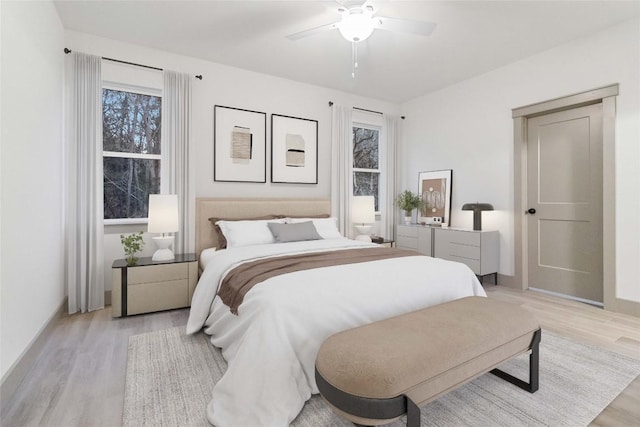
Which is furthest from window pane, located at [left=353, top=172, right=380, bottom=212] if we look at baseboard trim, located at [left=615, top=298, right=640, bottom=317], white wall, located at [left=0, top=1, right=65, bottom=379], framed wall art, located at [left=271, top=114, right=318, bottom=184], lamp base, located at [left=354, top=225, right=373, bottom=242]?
white wall, located at [left=0, top=1, right=65, bottom=379]

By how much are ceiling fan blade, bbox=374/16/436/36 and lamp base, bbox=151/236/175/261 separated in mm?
2877

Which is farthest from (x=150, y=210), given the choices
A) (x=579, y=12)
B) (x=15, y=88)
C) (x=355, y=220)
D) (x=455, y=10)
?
(x=579, y=12)

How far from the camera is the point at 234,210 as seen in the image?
3.92 metres

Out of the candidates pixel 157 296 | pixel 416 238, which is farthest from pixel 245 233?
pixel 416 238

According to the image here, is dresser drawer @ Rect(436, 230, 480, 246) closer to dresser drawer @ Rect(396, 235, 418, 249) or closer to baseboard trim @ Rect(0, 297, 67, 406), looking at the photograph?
dresser drawer @ Rect(396, 235, 418, 249)

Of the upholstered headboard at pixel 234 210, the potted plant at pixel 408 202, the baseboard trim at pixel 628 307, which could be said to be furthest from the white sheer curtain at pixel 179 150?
the baseboard trim at pixel 628 307

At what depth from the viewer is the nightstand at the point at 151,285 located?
2967mm

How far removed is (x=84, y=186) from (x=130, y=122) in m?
0.90

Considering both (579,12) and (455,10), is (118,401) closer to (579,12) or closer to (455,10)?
(455,10)

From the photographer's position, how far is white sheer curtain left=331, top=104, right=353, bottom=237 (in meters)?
4.73

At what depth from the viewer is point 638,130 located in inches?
118

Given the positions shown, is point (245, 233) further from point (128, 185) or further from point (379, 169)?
point (379, 169)

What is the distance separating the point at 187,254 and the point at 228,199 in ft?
2.68

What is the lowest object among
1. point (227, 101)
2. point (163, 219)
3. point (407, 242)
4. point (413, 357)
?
point (413, 357)
